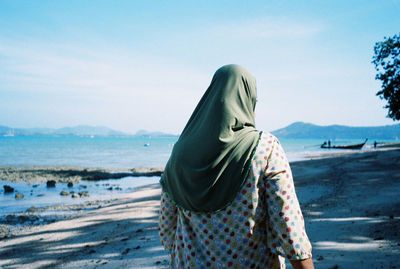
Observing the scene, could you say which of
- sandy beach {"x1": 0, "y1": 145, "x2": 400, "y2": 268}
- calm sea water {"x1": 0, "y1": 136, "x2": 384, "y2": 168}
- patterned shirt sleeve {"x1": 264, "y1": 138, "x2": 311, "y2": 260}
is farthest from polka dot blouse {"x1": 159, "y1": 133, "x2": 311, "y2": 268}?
calm sea water {"x1": 0, "y1": 136, "x2": 384, "y2": 168}

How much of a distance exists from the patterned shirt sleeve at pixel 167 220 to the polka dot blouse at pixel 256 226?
13 cm

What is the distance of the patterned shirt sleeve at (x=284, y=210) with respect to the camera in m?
1.33

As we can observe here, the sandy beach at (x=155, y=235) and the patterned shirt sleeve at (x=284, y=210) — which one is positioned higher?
the patterned shirt sleeve at (x=284, y=210)

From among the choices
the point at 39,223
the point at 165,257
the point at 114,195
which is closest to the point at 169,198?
the point at 165,257

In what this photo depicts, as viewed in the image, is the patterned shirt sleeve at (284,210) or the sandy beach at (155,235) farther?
the sandy beach at (155,235)

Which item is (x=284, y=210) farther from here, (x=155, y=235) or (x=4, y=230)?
(x=4, y=230)

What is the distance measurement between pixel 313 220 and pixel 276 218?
542 cm

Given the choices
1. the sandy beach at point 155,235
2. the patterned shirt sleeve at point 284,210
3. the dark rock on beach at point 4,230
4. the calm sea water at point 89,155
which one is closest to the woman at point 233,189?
the patterned shirt sleeve at point 284,210

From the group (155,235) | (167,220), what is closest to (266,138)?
(167,220)

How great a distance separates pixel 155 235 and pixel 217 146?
5.33m

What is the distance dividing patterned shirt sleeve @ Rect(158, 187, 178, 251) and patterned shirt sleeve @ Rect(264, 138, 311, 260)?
62cm

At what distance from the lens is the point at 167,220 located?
1.75 m

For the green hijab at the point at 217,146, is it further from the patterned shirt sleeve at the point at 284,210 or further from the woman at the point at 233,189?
the patterned shirt sleeve at the point at 284,210

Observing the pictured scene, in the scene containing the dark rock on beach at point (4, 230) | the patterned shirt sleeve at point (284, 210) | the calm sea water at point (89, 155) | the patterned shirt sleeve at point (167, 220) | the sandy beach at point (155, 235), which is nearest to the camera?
the patterned shirt sleeve at point (284, 210)
